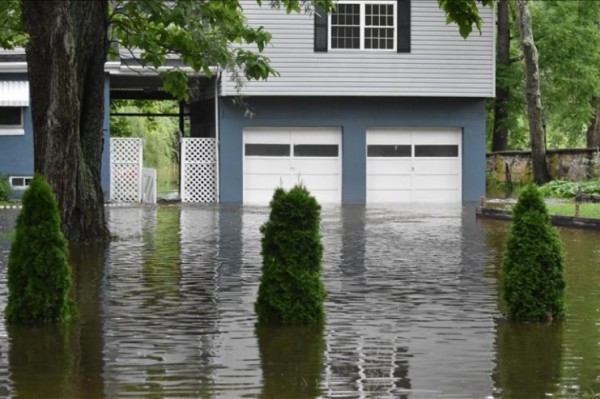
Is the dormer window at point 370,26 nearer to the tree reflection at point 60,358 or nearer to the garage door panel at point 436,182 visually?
the garage door panel at point 436,182

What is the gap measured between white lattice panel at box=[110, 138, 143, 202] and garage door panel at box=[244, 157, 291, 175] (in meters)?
3.37

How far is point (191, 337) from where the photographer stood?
1133 cm

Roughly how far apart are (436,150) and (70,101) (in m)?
23.7

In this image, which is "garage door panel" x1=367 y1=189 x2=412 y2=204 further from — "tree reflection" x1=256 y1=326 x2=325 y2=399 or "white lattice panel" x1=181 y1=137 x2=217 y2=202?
"tree reflection" x1=256 y1=326 x2=325 y2=399

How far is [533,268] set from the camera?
1190 cm

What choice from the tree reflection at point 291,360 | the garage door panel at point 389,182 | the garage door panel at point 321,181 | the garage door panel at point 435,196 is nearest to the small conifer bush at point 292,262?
the tree reflection at point 291,360

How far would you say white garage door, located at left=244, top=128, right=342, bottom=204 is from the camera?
41.4 metres

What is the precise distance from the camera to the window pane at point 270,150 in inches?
1631

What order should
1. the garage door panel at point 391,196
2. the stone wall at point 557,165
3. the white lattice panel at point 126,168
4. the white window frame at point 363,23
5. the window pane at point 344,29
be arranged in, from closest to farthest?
the white lattice panel at point 126,168 < the white window frame at point 363,23 < the window pane at point 344,29 < the garage door panel at point 391,196 < the stone wall at point 557,165

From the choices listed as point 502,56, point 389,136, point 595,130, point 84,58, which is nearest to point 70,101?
point 84,58

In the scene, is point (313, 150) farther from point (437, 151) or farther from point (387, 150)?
point (437, 151)

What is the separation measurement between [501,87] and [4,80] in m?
20.7

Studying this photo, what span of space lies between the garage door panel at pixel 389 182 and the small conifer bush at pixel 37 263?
3050cm

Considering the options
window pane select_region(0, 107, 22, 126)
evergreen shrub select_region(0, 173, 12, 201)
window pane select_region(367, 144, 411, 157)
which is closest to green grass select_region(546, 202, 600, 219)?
window pane select_region(367, 144, 411, 157)
